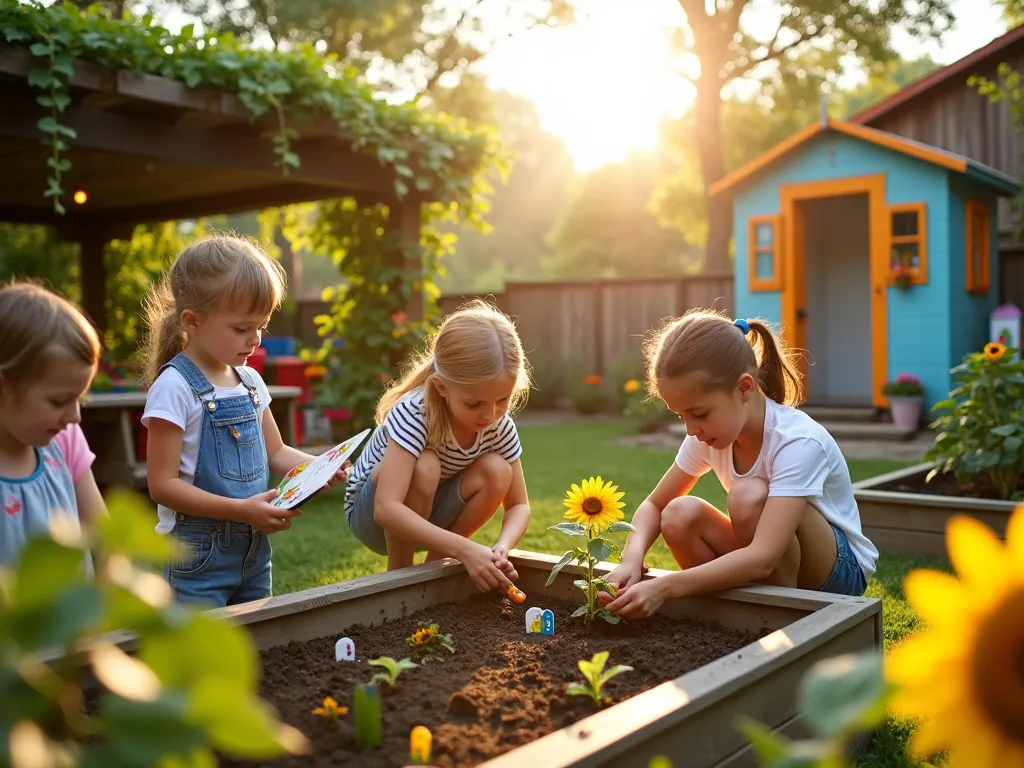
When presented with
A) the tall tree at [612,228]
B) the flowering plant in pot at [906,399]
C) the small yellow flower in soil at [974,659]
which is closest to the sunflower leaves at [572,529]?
the small yellow flower in soil at [974,659]

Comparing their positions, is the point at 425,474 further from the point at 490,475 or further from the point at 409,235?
the point at 409,235

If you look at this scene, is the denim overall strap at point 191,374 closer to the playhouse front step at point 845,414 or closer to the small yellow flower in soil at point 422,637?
the small yellow flower in soil at point 422,637

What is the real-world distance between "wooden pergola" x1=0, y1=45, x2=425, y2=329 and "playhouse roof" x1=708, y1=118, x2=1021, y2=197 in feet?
14.3

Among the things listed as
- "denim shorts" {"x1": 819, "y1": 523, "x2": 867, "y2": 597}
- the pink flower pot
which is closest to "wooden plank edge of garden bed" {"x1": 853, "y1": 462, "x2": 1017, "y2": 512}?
"denim shorts" {"x1": 819, "y1": 523, "x2": 867, "y2": 597}

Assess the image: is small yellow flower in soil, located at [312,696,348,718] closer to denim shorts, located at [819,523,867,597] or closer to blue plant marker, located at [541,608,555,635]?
blue plant marker, located at [541,608,555,635]

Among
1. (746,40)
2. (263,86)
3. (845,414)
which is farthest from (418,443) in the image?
(746,40)

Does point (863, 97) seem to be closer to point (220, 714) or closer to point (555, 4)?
point (555, 4)

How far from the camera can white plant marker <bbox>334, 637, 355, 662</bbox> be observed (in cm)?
207

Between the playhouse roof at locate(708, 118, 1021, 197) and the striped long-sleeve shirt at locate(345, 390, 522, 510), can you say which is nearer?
the striped long-sleeve shirt at locate(345, 390, 522, 510)

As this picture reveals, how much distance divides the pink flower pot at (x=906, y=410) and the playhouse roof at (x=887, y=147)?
212cm

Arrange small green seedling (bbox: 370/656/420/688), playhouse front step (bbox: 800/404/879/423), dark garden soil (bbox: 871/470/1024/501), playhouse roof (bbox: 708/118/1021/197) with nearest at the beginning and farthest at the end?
small green seedling (bbox: 370/656/420/688) → dark garden soil (bbox: 871/470/1024/501) → playhouse roof (bbox: 708/118/1021/197) → playhouse front step (bbox: 800/404/879/423)

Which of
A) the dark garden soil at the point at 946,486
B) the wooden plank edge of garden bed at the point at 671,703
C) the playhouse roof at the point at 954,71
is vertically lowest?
the dark garden soil at the point at 946,486

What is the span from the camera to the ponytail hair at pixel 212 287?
8.33ft

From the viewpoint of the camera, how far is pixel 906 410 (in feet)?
28.1
